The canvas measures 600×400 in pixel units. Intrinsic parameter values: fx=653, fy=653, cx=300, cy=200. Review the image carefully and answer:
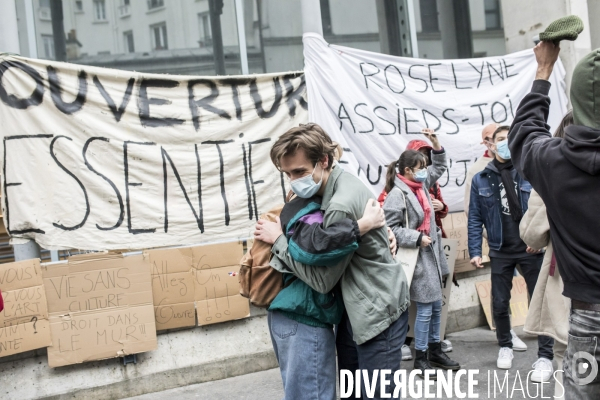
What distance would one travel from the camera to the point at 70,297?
190 inches

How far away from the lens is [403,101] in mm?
6309

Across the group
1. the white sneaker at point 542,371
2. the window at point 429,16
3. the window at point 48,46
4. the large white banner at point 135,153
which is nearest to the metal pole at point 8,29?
the large white banner at point 135,153

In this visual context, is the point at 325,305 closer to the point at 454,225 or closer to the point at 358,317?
the point at 358,317

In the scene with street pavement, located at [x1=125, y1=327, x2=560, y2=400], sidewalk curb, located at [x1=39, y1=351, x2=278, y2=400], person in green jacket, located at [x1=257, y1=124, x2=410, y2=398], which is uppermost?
person in green jacket, located at [x1=257, y1=124, x2=410, y2=398]

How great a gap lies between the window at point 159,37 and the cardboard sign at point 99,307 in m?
2.12

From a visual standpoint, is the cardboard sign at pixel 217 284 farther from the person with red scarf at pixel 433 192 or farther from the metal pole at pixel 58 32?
the metal pole at pixel 58 32

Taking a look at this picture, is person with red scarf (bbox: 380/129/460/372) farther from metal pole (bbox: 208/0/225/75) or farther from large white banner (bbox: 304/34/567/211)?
metal pole (bbox: 208/0/225/75)

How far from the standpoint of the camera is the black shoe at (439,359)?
529 centimetres

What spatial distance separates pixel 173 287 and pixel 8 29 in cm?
231

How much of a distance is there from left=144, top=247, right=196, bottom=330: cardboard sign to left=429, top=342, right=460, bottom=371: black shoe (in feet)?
6.43

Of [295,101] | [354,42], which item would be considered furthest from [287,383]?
[354,42]

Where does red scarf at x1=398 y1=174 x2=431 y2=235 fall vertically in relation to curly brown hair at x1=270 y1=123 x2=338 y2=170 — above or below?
below

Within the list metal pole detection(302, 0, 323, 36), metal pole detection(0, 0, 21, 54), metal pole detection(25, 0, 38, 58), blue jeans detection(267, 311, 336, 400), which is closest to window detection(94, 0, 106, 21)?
metal pole detection(25, 0, 38, 58)

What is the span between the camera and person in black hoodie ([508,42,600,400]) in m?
2.25
